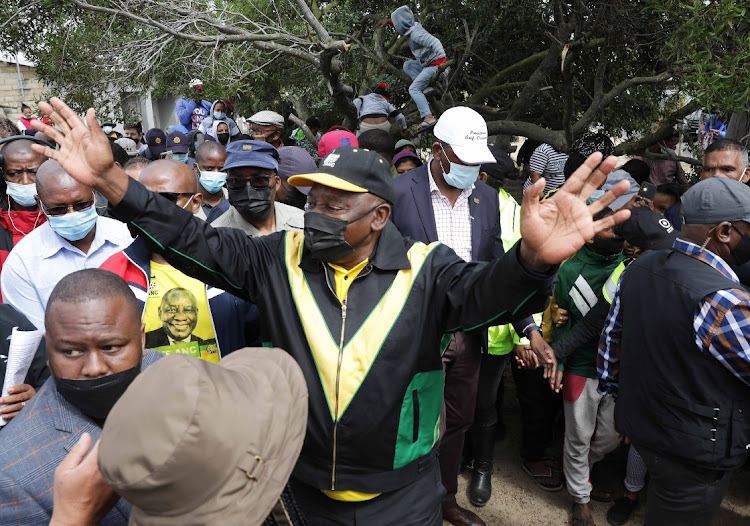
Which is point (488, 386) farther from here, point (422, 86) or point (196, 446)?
point (422, 86)

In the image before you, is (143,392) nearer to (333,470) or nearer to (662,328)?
(333,470)

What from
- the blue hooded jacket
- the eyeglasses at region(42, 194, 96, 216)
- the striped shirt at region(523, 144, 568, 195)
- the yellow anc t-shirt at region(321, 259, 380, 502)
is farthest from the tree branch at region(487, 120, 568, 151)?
the blue hooded jacket

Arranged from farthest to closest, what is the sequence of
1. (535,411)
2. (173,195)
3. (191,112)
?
(191,112) < (535,411) < (173,195)

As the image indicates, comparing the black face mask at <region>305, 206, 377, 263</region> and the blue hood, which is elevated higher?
the blue hood

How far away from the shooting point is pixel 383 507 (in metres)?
2.45

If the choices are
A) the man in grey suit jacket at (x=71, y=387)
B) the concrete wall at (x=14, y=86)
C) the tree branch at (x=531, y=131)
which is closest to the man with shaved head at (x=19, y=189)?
the man in grey suit jacket at (x=71, y=387)

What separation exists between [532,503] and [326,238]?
2.88m

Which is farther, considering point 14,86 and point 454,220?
point 14,86

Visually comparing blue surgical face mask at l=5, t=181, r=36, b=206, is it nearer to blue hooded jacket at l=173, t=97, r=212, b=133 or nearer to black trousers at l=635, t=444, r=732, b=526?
black trousers at l=635, t=444, r=732, b=526

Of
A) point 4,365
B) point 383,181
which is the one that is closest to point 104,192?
→ point 4,365

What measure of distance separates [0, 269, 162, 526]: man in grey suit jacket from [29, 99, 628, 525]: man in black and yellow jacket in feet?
1.08

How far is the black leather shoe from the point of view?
14.2ft

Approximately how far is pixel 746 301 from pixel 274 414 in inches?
81.8

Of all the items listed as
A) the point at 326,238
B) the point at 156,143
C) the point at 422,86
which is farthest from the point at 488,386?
the point at 156,143
